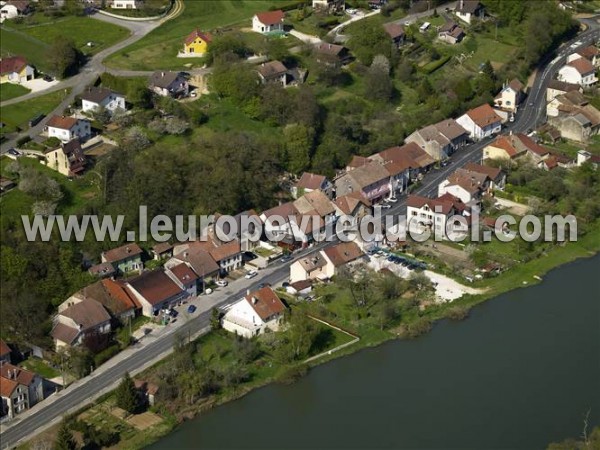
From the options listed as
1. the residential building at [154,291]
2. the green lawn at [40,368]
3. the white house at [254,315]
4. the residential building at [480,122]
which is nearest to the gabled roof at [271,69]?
the residential building at [480,122]

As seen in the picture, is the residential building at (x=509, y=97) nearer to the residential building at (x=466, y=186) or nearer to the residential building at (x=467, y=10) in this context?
the residential building at (x=467, y=10)

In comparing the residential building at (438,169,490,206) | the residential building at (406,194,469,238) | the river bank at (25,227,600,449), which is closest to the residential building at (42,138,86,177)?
the river bank at (25,227,600,449)

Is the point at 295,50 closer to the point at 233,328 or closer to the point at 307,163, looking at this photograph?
the point at 307,163

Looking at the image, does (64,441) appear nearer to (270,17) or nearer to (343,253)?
(343,253)

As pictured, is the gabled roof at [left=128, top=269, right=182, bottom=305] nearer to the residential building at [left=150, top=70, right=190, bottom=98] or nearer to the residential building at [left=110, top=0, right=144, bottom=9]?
the residential building at [left=150, top=70, right=190, bottom=98]

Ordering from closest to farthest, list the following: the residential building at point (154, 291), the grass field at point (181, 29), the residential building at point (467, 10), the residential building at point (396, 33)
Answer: the residential building at point (154, 291), the grass field at point (181, 29), the residential building at point (396, 33), the residential building at point (467, 10)

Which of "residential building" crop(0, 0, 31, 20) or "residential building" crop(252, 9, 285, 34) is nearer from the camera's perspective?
"residential building" crop(252, 9, 285, 34)

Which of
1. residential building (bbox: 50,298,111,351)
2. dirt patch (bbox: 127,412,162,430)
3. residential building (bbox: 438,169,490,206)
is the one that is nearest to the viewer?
dirt patch (bbox: 127,412,162,430)
